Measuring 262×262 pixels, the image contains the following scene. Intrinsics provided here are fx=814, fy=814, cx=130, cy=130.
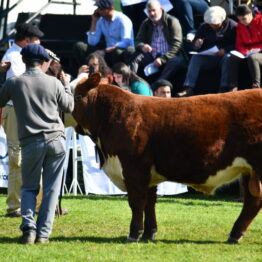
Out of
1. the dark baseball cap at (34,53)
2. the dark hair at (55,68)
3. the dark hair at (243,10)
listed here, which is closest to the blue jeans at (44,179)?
the dark baseball cap at (34,53)

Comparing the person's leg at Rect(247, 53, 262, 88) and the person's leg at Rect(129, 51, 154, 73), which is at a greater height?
the person's leg at Rect(247, 53, 262, 88)

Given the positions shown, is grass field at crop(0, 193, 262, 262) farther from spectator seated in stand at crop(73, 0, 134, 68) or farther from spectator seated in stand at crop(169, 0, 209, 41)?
spectator seated in stand at crop(169, 0, 209, 41)

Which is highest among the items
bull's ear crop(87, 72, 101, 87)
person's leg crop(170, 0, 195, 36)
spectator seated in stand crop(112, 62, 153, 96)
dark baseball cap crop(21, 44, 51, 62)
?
dark baseball cap crop(21, 44, 51, 62)

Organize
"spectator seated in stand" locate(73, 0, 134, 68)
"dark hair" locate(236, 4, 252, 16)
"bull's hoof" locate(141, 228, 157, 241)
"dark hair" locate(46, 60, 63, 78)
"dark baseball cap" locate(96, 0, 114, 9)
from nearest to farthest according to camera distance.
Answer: "bull's hoof" locate(141, 228, 157, 241), "dark hair" locate(46, 60, 63, 78), "dark hair" locate(236, 4, 252, 16), "spectator seated in stand" locate(73, 0, 134, 68), "dark baseball cap" locate(96, 0, 114, 9)

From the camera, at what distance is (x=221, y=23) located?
14.6 metres

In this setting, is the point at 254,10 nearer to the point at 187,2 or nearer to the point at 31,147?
the point at 187,2

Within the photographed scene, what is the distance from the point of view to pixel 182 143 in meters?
8.83

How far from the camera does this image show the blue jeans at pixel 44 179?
882cm

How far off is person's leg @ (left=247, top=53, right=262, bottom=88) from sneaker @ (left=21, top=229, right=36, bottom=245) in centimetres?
624

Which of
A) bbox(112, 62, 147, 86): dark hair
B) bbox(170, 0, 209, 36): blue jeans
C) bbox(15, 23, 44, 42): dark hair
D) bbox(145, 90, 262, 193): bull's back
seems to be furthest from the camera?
bbox(170, 0, 209, 36): blue jeans

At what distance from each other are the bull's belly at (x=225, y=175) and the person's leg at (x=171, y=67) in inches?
246

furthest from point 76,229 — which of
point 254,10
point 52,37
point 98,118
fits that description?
point 52,37

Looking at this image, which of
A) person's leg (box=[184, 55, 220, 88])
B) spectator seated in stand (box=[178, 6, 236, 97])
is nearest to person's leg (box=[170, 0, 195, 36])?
spectator seated in stand (box=[178, 6, 236, 97])

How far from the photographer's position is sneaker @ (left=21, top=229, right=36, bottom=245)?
A: 8.84 m
